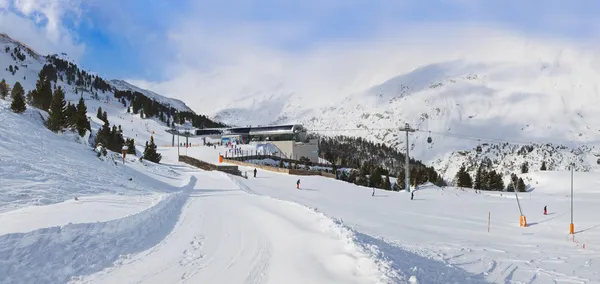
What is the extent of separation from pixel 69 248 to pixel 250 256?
4.03 meters

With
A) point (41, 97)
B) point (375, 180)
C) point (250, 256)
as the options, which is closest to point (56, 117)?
point (41, 97)

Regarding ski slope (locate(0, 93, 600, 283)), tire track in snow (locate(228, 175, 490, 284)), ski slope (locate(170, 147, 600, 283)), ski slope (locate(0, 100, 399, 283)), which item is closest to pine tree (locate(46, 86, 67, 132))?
ski slope (locate(0, 93, 600, 283))

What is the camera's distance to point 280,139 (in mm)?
108000

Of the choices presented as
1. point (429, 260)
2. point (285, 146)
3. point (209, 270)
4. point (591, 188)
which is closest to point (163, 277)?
point (209, 270)

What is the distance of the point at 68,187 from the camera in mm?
17141

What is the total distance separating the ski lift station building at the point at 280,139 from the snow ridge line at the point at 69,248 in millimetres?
84869

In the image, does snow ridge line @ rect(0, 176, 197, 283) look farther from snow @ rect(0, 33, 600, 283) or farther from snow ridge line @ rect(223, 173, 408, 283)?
snow ridge line @ rect(223, 173, 408, 283)

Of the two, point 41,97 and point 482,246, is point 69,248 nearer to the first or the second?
point 482,246

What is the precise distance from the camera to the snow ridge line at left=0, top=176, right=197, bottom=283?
7453mm

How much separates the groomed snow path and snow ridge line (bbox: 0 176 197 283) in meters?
0.40

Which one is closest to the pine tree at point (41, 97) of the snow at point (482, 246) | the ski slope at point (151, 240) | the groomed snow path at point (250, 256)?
the ski slope at point (151, 240)

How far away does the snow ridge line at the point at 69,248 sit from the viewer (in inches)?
293

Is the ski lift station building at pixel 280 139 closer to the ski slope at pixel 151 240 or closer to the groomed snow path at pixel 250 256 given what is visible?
the ski slope at pixel 151 240

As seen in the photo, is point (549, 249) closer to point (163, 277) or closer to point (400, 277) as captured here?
point (400, 277)
